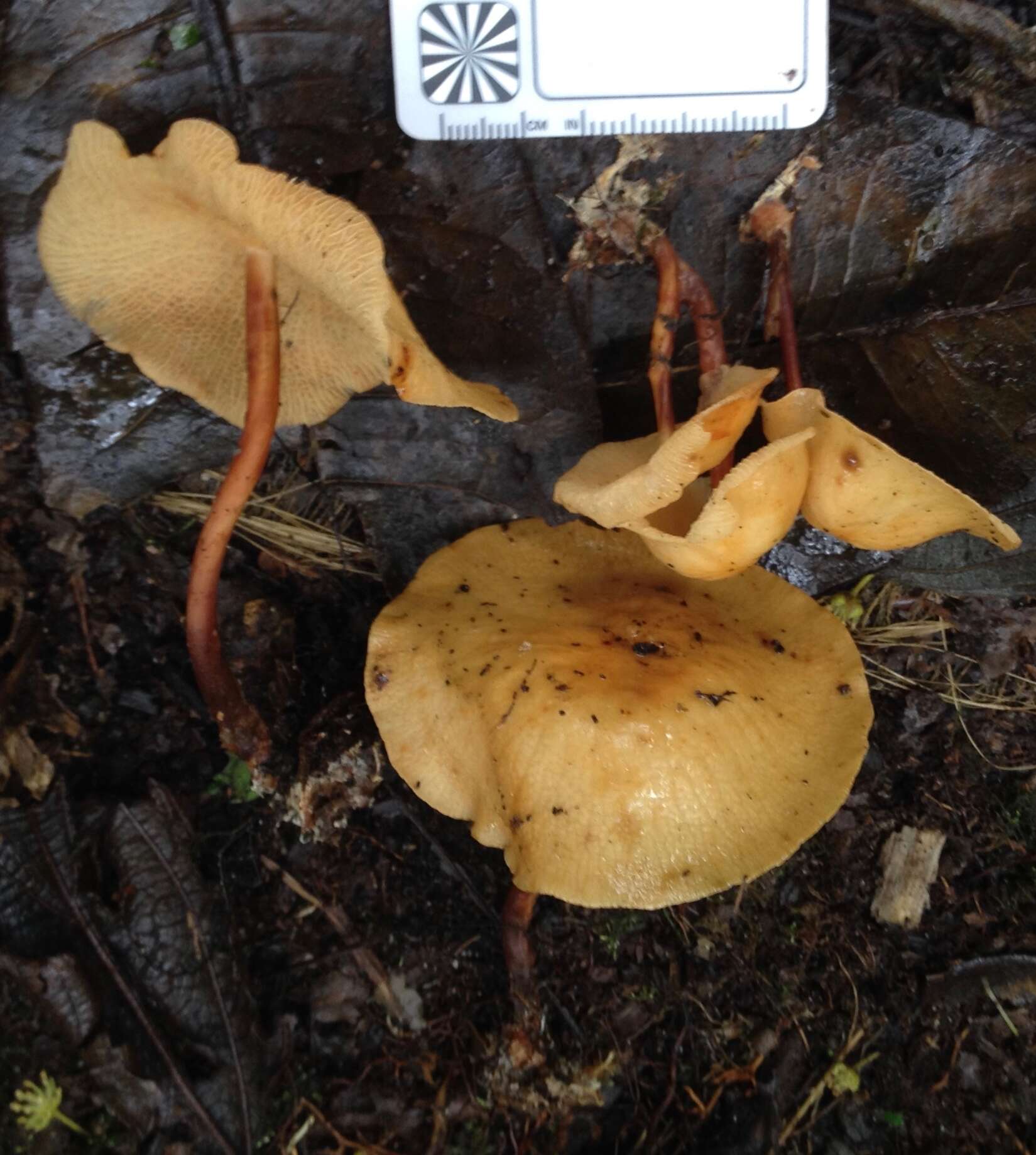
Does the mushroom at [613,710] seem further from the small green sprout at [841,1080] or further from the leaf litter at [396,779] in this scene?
the small green sprout at [841,1080]

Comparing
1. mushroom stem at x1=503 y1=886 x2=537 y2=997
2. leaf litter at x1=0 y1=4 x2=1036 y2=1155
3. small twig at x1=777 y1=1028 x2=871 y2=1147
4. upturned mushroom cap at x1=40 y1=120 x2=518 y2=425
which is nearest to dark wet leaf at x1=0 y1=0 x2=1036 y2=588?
leaf litter at x1=0 y1=4 x2=1036 y2=1155

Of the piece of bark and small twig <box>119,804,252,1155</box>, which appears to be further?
the piece of bark

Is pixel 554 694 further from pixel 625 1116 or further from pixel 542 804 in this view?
pixel 625 1116

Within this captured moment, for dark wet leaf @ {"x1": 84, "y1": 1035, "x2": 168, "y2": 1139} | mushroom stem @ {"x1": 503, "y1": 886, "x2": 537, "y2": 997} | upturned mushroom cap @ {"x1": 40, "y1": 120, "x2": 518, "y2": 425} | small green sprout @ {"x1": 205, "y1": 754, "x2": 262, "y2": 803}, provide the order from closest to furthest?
upturned mushroom cap @ {"x1": 40, "y1": 120, "x2": 518, "y2": 425}, dark wet leaf @ {"x1": 84, "y1": 1035, "x2": 168, "y2": 1139}, mushroom stem @ {"x1": 503, "y1": 886, "x2": 537, "y2": 997}, small green sprout @ {"x1": 205, "y1": 754, "x2": 262, "y2": 803}

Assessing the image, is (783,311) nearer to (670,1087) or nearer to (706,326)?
(706,326)

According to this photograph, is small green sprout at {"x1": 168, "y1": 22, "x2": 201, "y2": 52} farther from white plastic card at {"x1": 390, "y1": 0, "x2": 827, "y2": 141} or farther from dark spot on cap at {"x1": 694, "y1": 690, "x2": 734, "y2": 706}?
dark spot on cap at {"x1": 694, "y1": 690, "x2": 734, "y2": 706}
